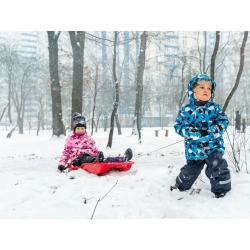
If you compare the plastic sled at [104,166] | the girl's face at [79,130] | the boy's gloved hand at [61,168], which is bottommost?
the boy's gloved hand at [61,168]

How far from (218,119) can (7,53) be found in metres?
6.91

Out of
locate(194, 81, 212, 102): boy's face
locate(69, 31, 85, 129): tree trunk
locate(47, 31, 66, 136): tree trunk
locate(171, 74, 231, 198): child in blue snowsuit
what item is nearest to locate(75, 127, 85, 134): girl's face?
locate(69, 31, 85, 129): tree trunk

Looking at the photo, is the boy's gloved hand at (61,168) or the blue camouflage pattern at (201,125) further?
the boy's gloved hand at (61,168)

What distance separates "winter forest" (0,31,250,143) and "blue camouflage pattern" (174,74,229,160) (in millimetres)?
2189

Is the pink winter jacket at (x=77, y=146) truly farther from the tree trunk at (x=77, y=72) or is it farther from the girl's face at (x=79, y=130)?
the tree trunk at (x=77, y=72)

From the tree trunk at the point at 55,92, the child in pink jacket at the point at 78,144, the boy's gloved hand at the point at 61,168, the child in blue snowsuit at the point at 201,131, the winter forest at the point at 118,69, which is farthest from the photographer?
the tree trunk at the point at 55,92

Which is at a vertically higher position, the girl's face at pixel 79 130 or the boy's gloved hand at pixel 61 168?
the girl's face at pixel 79 130

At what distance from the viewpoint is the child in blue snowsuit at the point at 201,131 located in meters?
2.09

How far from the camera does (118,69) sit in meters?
7.16

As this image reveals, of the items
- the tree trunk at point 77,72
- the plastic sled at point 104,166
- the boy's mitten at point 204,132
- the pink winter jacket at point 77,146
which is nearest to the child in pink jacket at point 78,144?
the pink winter jacket at point 77,146

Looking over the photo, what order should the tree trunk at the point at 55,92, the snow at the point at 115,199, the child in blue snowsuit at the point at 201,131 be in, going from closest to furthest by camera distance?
the snow at the point at 115,199, the child in blue snowsuit at the point at 201,131, the tree trunk at the point at 55,92

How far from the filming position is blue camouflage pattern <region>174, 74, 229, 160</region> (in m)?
2.11

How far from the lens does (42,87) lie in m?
8.86
